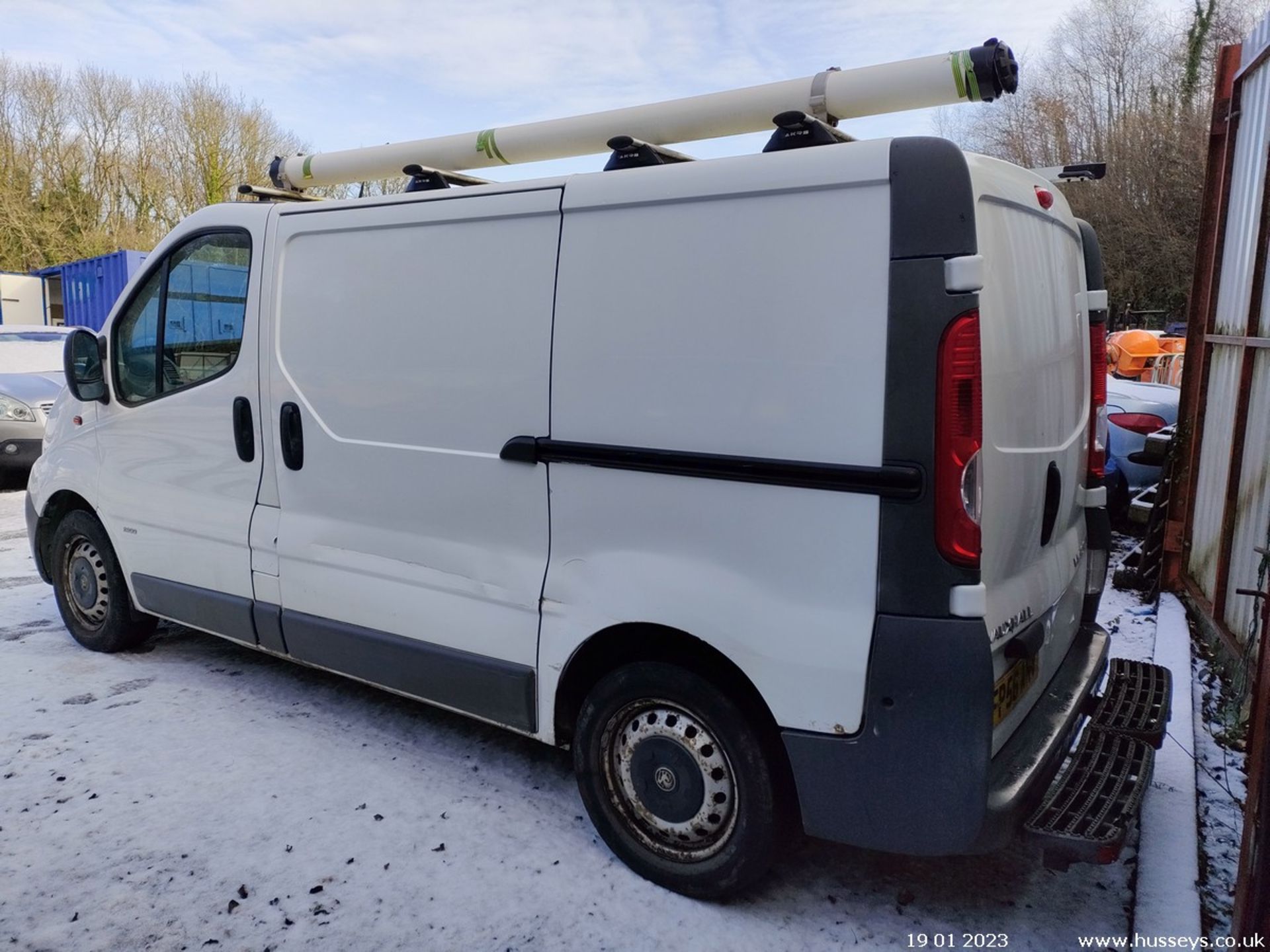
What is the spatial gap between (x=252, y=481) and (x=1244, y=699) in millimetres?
4131

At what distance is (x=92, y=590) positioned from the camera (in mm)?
4938

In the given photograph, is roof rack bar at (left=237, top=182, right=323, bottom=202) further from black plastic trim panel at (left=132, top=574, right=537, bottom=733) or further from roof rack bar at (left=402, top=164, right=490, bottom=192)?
black plastic trim panel at (left=132, top=574, right=537, bottom=733)

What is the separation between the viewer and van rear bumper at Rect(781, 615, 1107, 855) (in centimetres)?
232

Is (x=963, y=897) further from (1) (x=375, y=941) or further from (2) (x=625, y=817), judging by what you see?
(1) (x=375, y=941)

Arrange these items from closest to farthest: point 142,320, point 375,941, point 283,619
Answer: point 375,941
point 283,619
point 142,320

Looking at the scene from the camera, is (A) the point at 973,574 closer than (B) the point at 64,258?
Yes

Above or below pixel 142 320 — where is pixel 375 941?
below

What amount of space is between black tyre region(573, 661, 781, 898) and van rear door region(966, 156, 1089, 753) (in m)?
0.70

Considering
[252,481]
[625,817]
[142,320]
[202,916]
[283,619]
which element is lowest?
[202,916]

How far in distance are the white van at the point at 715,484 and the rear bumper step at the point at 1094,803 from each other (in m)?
0.01

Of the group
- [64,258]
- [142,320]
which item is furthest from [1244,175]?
[64,258]

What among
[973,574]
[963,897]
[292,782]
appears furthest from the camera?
[292,782]

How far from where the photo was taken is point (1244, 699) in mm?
3738

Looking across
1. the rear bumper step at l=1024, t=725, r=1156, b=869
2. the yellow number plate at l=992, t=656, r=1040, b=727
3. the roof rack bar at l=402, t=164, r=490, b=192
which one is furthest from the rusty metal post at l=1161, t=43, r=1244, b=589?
the roof rack bar at l=402, t=164, r=490, b=192
